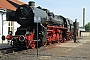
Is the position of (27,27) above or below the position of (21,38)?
above

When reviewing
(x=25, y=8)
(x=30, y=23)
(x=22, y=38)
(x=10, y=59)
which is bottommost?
(x=10, y=59)

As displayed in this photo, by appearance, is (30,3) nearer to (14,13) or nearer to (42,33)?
(14,13)

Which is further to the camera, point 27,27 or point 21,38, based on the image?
point 27,27

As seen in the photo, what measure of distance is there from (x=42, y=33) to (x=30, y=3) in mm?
3065

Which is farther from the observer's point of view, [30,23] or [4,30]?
[4,30]

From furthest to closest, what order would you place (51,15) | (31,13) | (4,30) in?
(4,30) → (51,15) → (31,13)

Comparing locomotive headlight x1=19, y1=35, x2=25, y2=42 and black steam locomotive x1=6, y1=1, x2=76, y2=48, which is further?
black steam locomotive x1=6, y1=1, x2=76, y2=48

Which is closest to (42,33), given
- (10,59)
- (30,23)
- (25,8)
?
(30,23)

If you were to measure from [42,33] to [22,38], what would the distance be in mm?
2197

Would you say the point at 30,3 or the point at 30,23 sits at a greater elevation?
the point at 30,3

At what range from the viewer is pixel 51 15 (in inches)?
910

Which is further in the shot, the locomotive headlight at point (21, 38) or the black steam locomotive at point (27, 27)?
the black steam locomotive at point (27, 27)

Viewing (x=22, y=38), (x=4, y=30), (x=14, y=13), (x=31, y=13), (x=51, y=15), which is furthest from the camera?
(x=4, y=30)

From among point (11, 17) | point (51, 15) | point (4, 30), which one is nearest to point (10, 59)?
point (11, 17)
